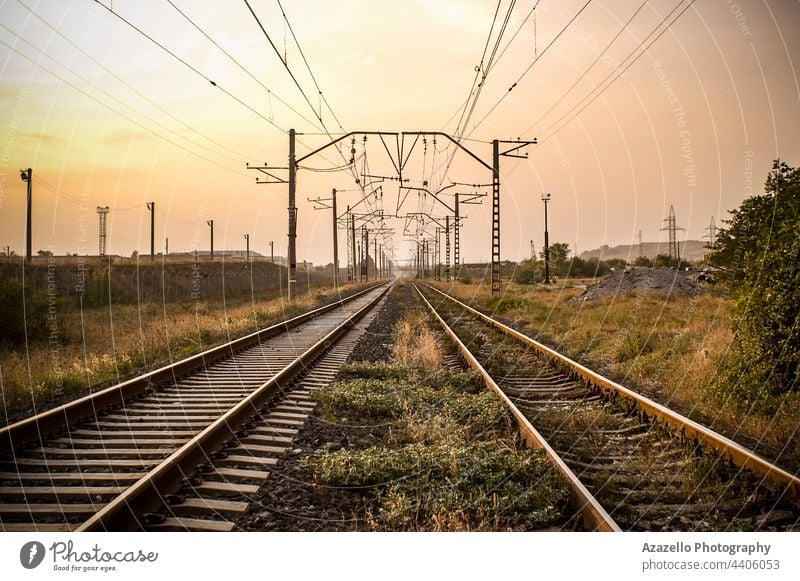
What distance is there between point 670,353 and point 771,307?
511cm

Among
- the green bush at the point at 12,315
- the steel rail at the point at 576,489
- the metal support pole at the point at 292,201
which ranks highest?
the metal support pole at the point at 292,201

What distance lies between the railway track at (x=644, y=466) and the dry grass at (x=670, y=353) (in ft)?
1.75

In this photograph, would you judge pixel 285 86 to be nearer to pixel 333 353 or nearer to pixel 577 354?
pixel 333 353

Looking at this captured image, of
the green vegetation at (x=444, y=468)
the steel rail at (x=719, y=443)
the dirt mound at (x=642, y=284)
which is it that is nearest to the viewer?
the green vegetation at (x=444, y=468)

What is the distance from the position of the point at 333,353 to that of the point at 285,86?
253 inches

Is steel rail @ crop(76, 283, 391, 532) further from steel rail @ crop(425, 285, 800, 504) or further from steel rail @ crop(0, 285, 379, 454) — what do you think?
steel rail @ crop(425, 285, 800, 504)

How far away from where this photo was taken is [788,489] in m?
3.98

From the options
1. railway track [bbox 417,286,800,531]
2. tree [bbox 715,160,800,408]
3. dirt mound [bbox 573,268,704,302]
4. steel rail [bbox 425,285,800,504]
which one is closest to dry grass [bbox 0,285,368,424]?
railway track [bbox 417,286,800,531]

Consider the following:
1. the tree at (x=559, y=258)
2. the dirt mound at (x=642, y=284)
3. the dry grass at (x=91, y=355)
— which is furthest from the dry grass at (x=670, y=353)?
the tree at (x=559, y=258)

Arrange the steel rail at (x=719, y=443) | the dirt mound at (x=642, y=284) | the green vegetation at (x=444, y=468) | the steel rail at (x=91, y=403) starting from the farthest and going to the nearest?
the dirt mound at (x=642, y=284) → the steel rail at (x=91, y=403) → the steel rail at (x=719, y=443) → the green vegetation at (x=444, y=468)

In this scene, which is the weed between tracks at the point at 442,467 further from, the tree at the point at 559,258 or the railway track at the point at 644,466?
the tree at the point at 559,258

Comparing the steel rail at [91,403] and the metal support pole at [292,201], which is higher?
the metal support pole at [292,201]

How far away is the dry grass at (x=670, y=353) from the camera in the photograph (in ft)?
18.5
